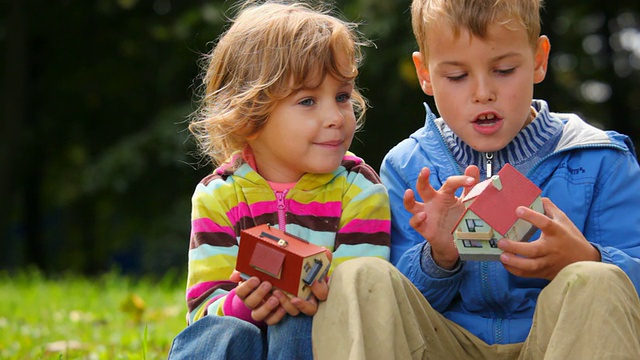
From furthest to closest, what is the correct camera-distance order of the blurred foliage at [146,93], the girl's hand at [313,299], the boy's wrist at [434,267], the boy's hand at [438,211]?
the blurred foliage at [146,93], the boy's wrist at [434,267], the boy's hand at [438,211], the girl's hand at [313,299]

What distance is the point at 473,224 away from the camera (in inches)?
87.8

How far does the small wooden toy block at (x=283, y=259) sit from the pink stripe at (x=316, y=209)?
1.25ft

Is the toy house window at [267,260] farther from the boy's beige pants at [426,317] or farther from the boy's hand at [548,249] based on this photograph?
the boy's hand at [548,249]

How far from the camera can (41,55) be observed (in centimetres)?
1072

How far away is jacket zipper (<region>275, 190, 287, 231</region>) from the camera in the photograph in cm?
267

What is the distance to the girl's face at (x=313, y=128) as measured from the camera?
2.70 meters

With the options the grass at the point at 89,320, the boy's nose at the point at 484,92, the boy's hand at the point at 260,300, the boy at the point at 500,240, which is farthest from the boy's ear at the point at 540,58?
the grass at the point at 89,320

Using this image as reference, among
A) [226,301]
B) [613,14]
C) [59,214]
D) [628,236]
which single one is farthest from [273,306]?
[59,214]

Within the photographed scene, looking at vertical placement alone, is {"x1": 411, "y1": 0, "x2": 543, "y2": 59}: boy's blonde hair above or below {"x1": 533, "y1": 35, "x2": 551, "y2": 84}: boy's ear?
above

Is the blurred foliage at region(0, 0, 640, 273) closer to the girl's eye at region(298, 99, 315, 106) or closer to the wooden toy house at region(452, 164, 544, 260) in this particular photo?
the girl's eye at region(298, 99, 315, 106)

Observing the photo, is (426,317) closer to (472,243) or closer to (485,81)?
(472,243)

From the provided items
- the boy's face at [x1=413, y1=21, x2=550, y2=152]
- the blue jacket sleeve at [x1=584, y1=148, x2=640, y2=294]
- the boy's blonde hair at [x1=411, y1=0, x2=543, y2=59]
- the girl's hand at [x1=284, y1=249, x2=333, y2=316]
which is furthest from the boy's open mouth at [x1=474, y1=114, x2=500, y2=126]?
the girl's hand at [x1=284, y1=249, x2=333, y2=316]

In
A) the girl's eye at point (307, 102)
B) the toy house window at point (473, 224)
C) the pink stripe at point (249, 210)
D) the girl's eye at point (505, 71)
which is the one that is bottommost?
the pink stripe at point (249, 210)

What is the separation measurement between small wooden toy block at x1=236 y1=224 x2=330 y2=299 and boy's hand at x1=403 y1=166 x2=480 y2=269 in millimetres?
285
